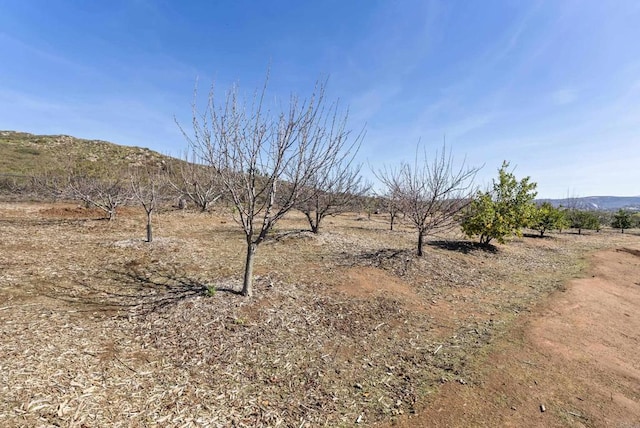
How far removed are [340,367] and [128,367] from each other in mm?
3168

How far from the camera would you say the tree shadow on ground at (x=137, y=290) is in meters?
6.16

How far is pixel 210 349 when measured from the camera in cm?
486

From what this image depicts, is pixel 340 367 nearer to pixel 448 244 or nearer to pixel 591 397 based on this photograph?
pixel 591 397

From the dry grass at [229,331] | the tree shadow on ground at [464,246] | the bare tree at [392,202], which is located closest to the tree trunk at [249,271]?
the dry grass at [229,331]

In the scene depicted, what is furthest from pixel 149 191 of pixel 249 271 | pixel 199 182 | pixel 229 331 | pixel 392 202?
pixel 392 202

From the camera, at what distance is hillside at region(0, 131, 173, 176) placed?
117 feet

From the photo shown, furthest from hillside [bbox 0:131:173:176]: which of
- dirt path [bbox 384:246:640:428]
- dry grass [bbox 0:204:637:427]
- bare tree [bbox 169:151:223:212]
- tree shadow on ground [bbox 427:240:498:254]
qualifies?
dirt path [bbox 384:246:640:428]

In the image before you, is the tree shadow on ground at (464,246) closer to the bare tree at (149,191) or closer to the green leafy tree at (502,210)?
the green leafy tree at (502,210)

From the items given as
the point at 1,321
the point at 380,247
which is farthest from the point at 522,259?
the point at 1,321

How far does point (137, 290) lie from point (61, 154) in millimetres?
48750

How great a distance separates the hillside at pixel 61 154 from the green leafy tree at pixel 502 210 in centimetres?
3516

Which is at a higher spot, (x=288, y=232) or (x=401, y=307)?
(x=288, y=232)

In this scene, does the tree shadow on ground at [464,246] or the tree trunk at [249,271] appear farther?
the tree shadow on ground at [464,246]

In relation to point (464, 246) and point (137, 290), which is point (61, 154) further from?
point (464, 246)
